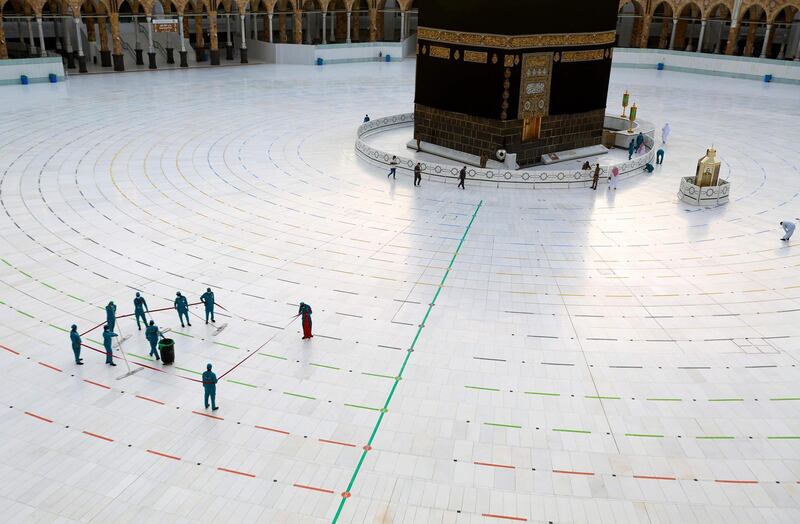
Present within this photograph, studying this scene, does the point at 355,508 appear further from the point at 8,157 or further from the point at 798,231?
the point at 8,157

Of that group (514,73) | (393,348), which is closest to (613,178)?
(514,73)

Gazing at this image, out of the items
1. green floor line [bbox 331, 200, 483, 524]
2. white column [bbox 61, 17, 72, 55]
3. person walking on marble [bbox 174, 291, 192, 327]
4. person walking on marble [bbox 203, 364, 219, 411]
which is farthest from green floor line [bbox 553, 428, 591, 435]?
white column [bbox 61, 17, 72, 55]

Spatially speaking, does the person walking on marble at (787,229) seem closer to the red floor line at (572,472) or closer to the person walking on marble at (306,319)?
the red floor line at (572,472)

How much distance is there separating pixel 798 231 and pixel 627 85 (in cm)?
2758

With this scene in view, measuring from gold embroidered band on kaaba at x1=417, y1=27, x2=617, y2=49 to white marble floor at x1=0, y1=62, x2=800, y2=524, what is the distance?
18.7 feet

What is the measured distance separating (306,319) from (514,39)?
15.6 m

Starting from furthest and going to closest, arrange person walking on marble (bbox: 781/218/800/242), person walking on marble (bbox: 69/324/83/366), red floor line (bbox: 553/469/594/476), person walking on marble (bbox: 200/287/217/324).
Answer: person walking on marble (bbox: 781/218/800/242) → person walking on marble (bbox: 200/287/217/324) → person walking on marble (bbox: 69/324/83/366) → red floor line (bbox: 553/469/594/476)

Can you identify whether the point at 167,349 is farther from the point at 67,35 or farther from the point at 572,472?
the point at 67,35

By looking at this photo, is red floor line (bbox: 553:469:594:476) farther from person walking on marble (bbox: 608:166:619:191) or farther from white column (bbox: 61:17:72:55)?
white column (bbox: 61:17:72:55)

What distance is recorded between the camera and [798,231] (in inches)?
803

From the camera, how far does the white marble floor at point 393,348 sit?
1009 centimetres

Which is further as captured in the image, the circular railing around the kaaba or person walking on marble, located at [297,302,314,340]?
the circular railing around the kaaba

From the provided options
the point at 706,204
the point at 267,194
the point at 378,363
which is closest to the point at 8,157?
the point at 267,194

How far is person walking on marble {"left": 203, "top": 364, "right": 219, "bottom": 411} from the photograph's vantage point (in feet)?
37.1
